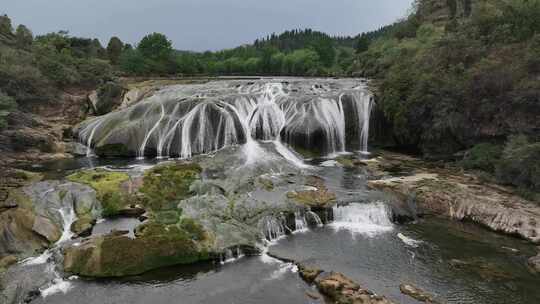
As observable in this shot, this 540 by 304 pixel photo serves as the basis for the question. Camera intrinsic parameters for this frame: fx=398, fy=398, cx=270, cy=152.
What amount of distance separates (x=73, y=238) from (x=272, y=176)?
12833 millimetres

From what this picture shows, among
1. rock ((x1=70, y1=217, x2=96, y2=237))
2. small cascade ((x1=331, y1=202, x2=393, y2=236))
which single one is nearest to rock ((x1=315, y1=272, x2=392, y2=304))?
small cascade ((x1=331, y1=202, x2=393, y2=236))

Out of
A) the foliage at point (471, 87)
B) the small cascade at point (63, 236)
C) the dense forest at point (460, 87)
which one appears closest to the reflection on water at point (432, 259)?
the dense forest at point (460, 87)

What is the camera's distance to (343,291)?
15008 millimetres

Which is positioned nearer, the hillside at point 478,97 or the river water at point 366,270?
the river water at point 366,270

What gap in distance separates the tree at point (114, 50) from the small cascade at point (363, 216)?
59546 millimetres

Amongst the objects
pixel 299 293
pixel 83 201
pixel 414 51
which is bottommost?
pixel 299 293

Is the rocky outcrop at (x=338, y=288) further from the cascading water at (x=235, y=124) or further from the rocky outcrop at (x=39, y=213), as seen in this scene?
the cascading water at (x=235, y=124)

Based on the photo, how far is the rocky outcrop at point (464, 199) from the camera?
67.8 ft

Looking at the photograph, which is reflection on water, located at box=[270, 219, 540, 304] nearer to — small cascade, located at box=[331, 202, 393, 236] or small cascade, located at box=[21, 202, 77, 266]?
small cascade, located at box=[331, 202, 393, 236]

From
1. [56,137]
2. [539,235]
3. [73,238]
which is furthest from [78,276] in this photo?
[56,137]

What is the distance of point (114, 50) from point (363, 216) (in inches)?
2527

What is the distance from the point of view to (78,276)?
54.5 ft

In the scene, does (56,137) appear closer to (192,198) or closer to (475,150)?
(192,198)

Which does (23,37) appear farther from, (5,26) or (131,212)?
(131,212)
